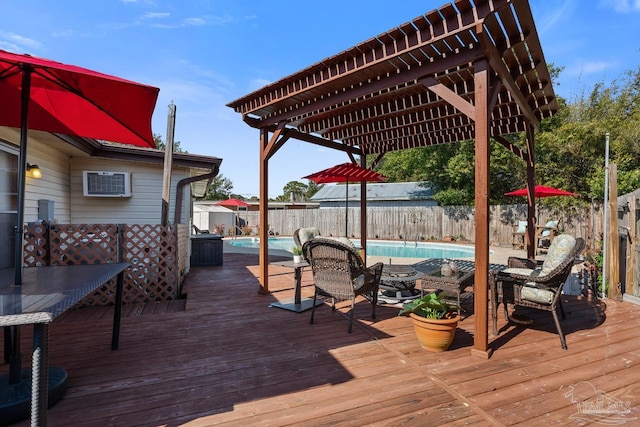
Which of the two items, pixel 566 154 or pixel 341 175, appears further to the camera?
pixel 566 154

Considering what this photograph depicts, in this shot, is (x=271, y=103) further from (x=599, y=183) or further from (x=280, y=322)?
(x=599, y=183)

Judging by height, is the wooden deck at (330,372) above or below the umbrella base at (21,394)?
below

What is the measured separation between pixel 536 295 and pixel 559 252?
0.53 metres

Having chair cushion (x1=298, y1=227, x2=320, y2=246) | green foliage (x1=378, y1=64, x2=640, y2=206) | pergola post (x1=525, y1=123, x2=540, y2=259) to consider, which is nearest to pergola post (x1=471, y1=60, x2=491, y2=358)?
pergola post (x1=525, y1=123, x2=540, y2=259)

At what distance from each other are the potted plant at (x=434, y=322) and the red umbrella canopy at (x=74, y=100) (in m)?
2.82

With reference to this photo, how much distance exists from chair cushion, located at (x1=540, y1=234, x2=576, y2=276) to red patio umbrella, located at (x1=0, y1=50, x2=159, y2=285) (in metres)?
3.95

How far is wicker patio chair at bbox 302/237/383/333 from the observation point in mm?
3465

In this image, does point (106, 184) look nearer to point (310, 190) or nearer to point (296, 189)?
point (310, 190)

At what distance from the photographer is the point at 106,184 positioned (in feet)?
21.2

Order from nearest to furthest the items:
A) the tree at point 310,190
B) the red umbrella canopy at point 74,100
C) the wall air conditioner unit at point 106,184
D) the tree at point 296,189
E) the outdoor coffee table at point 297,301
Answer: the red umbrella canopy at point 74,100
the outdoor coffee table at point 297,301
the wall air conditioner unit at point 106,184
the tree at point 310,190
the tree at point 296,189

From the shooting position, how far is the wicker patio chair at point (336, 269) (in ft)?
11.4

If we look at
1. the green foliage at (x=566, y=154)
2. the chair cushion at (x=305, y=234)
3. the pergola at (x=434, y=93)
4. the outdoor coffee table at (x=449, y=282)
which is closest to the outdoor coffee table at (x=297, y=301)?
the pergola at (x=434, y=93)

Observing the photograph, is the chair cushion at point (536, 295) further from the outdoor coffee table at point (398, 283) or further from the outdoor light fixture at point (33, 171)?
the outdoor light fixture at point (33, 171)

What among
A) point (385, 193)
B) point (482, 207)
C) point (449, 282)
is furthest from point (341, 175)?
point (385, 193)
